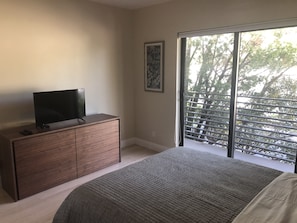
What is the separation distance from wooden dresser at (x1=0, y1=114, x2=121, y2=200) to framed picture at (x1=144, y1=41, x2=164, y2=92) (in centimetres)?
103

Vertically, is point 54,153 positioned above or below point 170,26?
below

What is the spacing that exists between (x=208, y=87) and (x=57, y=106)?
7.19 ft

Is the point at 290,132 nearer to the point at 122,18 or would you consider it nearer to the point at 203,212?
the point at 203,212

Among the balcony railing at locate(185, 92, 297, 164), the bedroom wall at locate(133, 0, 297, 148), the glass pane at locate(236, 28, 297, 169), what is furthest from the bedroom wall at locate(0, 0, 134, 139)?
the glass pane at locate(236, 28, 297, 169)

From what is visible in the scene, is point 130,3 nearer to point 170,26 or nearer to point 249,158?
point 170,26

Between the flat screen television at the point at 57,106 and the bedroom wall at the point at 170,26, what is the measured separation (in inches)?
54.2

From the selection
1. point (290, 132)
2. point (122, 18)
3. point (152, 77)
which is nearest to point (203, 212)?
point (290, 132)

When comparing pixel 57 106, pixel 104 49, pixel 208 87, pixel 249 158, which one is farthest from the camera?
pixel 104 49

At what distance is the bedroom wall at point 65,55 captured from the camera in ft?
9.98

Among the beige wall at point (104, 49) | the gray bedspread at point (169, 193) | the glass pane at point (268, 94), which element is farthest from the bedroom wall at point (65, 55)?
the glass pane at point (268, 94)

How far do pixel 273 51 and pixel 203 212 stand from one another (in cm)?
239

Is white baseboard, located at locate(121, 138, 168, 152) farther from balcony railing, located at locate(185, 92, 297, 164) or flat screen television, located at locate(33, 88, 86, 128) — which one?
flat screen television, located at locate(33, 88, 86, 128)

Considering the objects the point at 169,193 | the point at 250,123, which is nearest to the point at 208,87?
the point at 250,123

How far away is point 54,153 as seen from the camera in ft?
9.89
